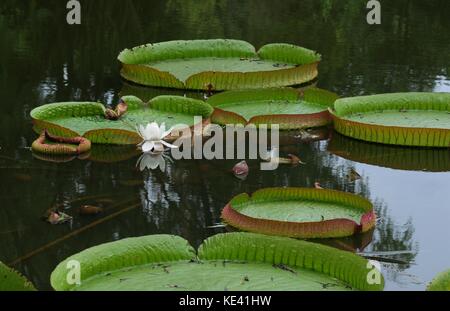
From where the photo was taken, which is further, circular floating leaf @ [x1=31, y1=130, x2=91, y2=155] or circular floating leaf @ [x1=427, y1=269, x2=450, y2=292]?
circular floating leaf @ [x1=31, y1=130, x2=91, y2=155]

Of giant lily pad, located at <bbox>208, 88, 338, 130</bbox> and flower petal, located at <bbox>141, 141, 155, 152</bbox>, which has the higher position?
giant lily pad, located at <bbox>208, 88, 338, 130</bbox>

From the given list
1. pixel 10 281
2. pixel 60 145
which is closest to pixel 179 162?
pixel 60 145

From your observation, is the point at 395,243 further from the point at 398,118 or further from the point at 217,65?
the point at 217,65

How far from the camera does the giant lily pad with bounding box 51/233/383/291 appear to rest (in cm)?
372

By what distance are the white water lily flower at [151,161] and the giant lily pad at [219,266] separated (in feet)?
5.31

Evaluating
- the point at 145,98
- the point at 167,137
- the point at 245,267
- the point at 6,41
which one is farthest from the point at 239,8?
the point at 245,267

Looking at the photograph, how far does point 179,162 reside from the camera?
5680 mm

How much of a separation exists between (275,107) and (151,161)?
4.42ft

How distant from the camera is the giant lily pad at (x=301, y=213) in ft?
14.7

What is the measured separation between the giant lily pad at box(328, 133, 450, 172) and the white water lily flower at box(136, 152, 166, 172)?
1.13m

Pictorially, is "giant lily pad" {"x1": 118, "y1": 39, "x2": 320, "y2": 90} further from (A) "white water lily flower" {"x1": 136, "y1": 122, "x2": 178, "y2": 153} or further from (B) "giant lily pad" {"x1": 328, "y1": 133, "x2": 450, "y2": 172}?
(A) "white water lily flower" {"x1": 136, "y1": 122, "x2": 178, "y2": 153}

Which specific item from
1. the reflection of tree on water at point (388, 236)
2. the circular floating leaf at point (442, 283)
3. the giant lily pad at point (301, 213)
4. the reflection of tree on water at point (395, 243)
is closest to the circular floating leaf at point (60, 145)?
the giant lily pad at point (301, 213)

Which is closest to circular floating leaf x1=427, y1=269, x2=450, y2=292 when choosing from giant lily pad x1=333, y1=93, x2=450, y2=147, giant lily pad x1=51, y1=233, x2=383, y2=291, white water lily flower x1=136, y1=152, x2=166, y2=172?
giant lily pad x1=51, y1=233, x2=383, y2=291
